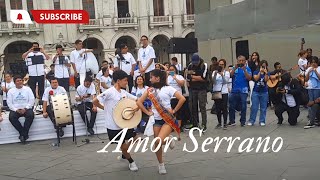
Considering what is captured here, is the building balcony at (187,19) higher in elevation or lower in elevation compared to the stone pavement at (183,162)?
higher

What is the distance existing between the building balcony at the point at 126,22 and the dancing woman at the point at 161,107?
3584 centimetres

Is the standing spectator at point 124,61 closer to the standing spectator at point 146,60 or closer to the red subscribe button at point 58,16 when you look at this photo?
the standing spectator at point 146,60

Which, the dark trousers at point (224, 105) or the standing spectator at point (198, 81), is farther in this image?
the dark trousers at point (224, 105)

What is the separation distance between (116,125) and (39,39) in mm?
35826

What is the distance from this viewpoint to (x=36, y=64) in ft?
39.5

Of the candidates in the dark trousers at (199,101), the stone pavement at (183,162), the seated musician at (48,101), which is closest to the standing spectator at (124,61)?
the seated musician at (48,101)

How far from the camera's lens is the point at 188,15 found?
43.4 meters

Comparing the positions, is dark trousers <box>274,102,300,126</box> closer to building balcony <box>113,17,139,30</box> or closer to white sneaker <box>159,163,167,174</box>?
white sneaker <box>159,163,167,174</box>

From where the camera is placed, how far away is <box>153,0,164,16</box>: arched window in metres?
43.2

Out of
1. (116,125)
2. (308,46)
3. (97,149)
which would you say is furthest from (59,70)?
(308,46)

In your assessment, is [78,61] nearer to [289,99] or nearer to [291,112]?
[289,99]

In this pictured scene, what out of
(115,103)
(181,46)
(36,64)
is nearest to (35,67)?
(36,64)

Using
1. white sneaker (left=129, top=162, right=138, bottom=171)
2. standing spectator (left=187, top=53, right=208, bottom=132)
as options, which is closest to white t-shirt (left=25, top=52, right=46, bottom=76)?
standing spectator (left=187, top=53, right=208, bottom=132)

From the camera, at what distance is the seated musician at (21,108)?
385 inches
